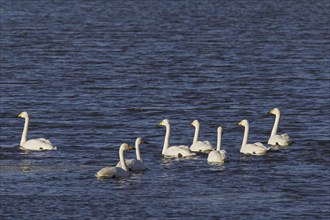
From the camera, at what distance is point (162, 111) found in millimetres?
42719

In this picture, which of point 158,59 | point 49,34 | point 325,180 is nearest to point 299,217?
point 325,180

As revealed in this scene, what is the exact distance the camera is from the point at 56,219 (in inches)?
1076

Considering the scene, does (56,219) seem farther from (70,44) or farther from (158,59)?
(70,44)

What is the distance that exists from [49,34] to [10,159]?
1550 inches

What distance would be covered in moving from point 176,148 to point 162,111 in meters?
8.41

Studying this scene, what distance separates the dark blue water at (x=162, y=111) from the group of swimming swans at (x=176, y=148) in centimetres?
26

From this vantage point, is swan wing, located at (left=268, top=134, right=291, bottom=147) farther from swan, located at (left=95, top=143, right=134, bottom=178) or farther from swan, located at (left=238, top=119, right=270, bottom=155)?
swan, located at (left=95, top=143, right=134, bottom=178)

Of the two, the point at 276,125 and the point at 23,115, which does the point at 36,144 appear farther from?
the point at 276,125

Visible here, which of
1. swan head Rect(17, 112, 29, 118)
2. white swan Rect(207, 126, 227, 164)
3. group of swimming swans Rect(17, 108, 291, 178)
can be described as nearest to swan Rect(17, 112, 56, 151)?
group of swimming swans Rect(17, 108, 291, 178)

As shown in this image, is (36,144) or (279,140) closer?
(36,144)

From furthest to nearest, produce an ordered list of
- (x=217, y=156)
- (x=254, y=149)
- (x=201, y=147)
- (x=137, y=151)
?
(x=201, y=147) → (x=254, y=149) → (x=137, y=151) → (x=217, y=156)

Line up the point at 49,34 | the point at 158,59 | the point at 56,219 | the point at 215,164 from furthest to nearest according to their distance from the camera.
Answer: the point at 49,34 → the point at 158,59 → the point at 215,164 → the point at 56,219

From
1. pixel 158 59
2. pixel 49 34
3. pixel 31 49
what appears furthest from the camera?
pixel 49 34

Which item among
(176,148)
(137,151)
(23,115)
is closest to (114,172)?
(137,151)
